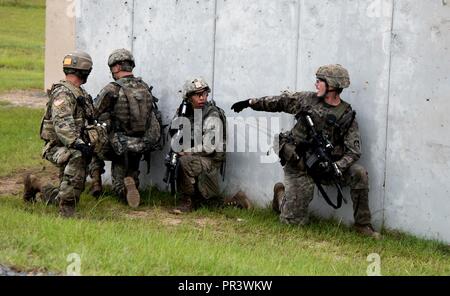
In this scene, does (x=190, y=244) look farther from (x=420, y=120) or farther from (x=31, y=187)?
(x=31, y=187)

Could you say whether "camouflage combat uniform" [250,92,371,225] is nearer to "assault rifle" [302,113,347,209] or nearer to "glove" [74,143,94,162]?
"assault rifle" [302,113,347,209]

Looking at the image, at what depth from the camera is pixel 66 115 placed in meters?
10.0

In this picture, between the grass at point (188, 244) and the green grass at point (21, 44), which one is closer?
A: the grass at point (188, 244)

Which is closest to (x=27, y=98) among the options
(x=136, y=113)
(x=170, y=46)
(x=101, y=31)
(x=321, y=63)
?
(x=101, y=31)

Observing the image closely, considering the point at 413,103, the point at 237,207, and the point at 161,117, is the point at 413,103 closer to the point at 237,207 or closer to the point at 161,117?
the point at 237,207

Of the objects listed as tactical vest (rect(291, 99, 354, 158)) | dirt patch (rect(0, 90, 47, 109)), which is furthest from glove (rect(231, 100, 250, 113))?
dirt patch (rect(0, 90, 47, 109))

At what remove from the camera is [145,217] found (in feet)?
35.2

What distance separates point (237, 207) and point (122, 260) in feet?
12.9

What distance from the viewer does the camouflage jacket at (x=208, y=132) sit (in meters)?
10.8

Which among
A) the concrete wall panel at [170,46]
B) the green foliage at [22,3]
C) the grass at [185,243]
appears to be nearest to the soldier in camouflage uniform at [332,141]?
the grass at [185,243]

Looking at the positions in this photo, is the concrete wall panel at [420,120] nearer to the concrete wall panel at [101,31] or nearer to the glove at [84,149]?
the glove at [84,149]

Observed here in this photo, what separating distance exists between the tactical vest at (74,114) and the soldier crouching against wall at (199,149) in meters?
1.15

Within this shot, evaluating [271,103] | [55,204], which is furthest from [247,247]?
[55,204]

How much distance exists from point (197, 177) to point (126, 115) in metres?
1.11
